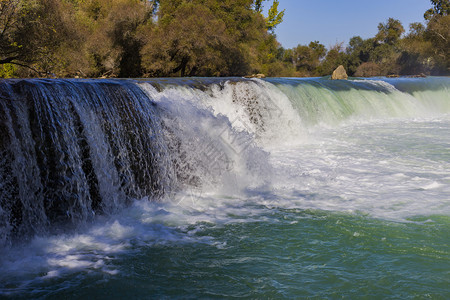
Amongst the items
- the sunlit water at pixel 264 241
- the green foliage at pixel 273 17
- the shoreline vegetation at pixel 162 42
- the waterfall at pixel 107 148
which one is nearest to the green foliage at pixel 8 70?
the shoreline vegetation at pixel 162 42

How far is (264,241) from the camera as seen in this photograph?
4328mm

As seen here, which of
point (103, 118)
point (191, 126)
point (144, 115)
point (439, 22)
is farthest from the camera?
point (439, 22)

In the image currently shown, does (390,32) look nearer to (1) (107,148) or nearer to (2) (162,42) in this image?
(2) (162,42)

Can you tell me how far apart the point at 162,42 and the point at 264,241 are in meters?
17.9

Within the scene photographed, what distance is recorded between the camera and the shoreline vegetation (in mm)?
12797

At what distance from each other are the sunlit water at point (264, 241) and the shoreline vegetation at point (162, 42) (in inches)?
287

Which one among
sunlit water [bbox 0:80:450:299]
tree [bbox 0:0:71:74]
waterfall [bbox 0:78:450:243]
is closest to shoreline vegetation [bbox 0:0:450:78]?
tree [bbox 0:0:71:74]

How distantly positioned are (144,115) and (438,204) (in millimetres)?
4027

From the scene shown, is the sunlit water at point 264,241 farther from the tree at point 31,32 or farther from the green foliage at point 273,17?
the green foliage at point 273,17

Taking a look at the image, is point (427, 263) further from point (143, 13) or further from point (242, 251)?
point (143, 13)

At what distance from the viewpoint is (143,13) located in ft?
72.8

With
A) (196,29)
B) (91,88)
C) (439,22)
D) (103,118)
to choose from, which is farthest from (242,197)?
(439,22)

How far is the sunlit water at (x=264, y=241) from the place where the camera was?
345cm

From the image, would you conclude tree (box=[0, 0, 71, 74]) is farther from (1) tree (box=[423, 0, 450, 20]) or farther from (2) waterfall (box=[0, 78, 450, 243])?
(1) tree (box=[423, 0, 450, 20])
